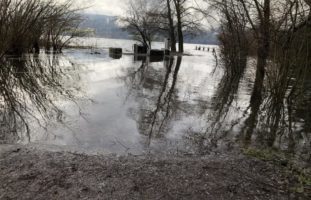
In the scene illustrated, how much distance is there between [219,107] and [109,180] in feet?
18.5

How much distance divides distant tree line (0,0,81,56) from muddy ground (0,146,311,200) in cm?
957

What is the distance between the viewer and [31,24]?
55.7ft

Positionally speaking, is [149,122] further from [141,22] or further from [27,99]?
[141,22]

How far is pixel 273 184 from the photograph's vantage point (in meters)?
3.86

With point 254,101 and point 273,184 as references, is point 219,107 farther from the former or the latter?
point 273,184

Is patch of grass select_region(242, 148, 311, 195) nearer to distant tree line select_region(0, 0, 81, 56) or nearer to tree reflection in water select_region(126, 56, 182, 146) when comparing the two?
tree reflection in water select_region(126, 56, 182, 146)

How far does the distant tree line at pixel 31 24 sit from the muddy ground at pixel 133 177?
9.57 meters

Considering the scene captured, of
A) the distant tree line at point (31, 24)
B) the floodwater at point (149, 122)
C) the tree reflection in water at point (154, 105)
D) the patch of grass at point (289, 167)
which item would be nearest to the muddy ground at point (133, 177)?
the patch of grass at point (289, 167)

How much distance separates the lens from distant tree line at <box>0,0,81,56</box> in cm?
1316

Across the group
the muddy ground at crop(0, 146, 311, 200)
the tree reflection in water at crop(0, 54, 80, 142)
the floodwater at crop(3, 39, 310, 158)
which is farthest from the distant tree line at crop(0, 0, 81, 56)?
the muddy ground at crop(0, 146, 311, 200)

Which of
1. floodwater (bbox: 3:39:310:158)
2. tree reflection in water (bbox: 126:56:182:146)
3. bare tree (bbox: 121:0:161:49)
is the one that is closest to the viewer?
floodwater (bbox: 3:39:310:158)

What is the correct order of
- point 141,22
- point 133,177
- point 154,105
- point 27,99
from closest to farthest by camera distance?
point 133,177 < point 27,99 < point 154,105 < point 141,22

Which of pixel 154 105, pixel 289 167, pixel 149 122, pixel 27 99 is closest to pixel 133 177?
pixel 289 167

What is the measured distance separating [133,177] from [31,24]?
15.1m
